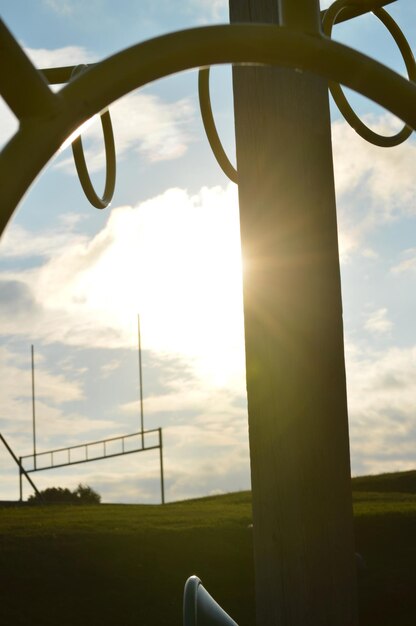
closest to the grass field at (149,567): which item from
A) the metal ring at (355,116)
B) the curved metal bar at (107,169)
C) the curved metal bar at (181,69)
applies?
the metal ring at (355,116)

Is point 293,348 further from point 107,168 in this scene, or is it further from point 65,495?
point 65,495

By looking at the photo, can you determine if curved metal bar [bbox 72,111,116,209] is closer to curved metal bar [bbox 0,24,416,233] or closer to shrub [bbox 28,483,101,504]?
curved metal bar [bbox 0,24,416,233]

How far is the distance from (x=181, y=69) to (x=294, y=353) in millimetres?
1214

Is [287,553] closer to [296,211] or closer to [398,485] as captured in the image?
[296,211]

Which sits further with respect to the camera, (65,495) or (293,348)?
(65,495)

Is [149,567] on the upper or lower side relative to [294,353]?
lower

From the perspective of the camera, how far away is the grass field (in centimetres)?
661

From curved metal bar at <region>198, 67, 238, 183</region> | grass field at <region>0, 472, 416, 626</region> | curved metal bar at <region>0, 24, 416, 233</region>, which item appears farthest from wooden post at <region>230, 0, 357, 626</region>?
grass field at <region>0, 472, 416, 626</region>

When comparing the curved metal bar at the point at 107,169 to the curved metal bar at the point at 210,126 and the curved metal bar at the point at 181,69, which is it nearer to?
the curved metal bar at the point at 210,126

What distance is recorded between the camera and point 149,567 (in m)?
7.30

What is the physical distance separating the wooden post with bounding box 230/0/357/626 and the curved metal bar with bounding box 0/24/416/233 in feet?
3.84

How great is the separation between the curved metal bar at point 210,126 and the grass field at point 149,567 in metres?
4.82

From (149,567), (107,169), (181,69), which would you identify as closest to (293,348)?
(107,169)

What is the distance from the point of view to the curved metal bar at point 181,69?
61cm
